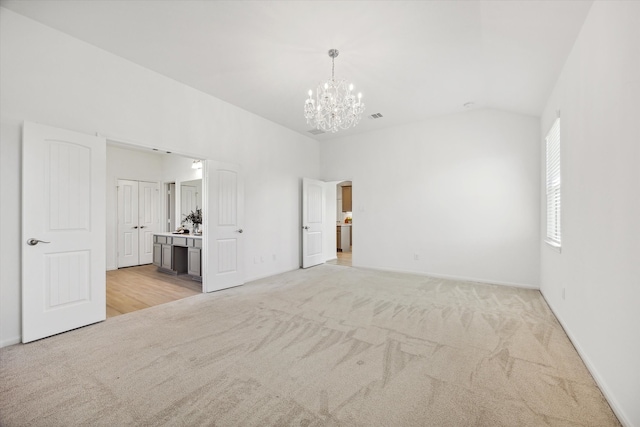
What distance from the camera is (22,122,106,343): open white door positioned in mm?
2682

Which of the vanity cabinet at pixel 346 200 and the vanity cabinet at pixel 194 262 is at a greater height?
the vanity cabinet at pixel 346 200

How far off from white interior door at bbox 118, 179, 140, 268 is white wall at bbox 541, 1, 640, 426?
8008 millimetres

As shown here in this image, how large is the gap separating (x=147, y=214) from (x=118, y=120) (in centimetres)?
432

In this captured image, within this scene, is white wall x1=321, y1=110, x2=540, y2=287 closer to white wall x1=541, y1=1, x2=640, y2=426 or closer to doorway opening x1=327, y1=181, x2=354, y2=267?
white wall x1=541, y1=1, x2=640, y2=426

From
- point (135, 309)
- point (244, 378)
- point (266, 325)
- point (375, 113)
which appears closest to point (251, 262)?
point (135, 309)

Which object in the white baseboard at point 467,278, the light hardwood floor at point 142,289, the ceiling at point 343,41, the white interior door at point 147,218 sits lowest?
the light hardwood floor at point 142,289

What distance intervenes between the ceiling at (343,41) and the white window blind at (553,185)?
0.63m

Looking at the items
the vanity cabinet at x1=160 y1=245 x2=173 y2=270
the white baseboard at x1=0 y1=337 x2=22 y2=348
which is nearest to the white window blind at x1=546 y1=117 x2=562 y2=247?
the white baseboard at x1=0 y1=337 x2=22 y2=348

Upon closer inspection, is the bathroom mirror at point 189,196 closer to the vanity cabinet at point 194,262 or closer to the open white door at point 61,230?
the vanity cabinet at point 194,262

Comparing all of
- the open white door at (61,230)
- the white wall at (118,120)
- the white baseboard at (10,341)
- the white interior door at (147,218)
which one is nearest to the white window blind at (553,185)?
the white wall at (118,120)

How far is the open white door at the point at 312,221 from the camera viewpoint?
6.28 meters

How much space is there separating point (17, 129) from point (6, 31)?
0.90 metres

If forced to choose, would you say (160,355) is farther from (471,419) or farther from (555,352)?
(555,352)

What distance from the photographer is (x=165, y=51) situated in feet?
10.6
